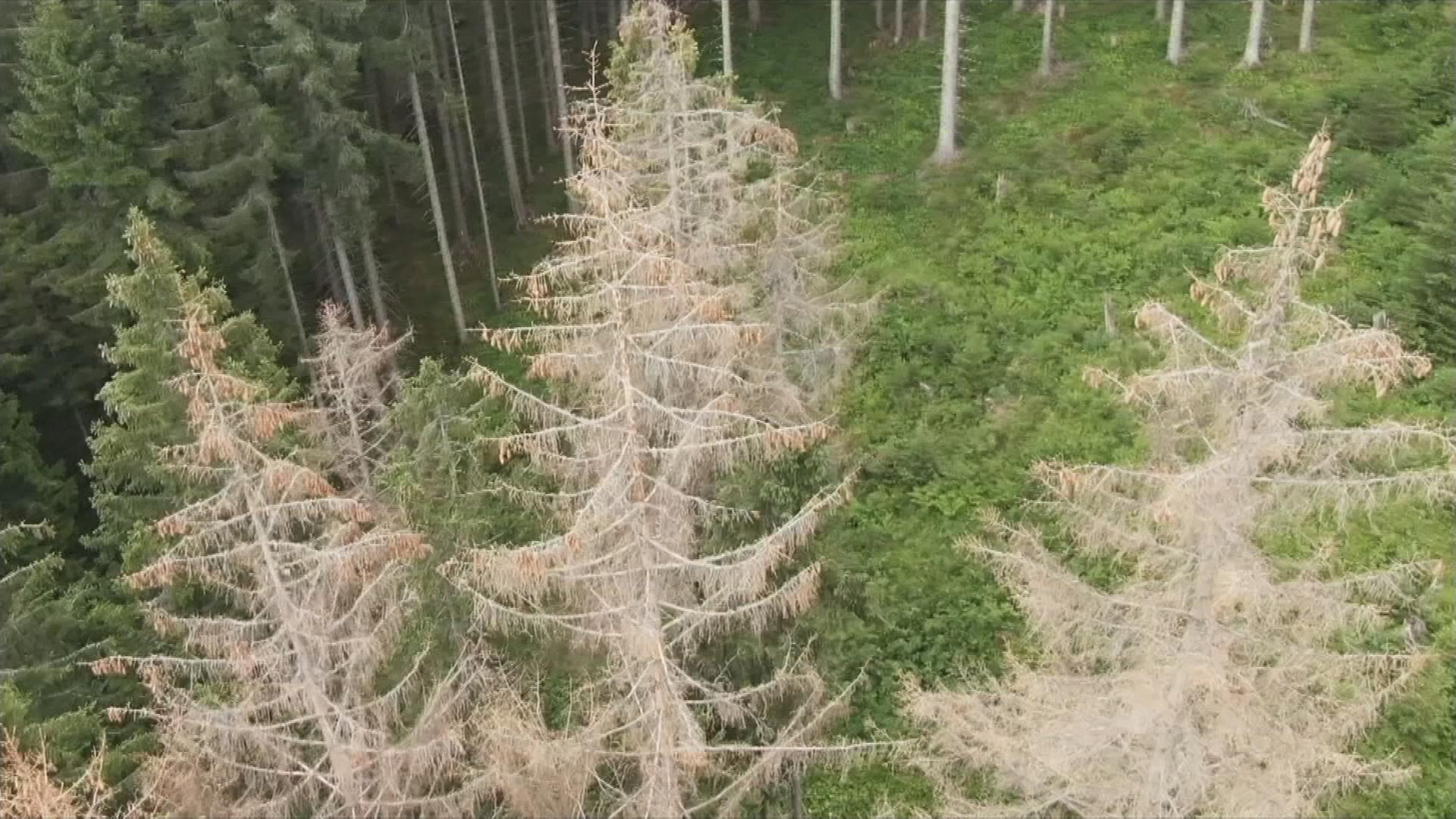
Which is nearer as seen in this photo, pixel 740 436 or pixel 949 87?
pixel 740 436

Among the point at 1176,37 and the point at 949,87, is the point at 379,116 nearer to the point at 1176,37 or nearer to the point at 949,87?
the point at 949,87

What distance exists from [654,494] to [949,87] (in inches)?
775

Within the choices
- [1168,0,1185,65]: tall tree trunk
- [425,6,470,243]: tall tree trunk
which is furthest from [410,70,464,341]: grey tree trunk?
[1168,0,1185,65]: tall tree trunk

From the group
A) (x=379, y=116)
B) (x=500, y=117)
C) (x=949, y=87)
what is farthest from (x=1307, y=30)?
(x=379, y=116)

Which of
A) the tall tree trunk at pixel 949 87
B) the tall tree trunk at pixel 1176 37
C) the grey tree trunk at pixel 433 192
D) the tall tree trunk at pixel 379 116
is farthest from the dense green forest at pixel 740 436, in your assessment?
the tall tree trunk at pixel 379 116

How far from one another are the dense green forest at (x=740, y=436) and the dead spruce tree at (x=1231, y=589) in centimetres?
5

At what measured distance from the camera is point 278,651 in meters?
9.55

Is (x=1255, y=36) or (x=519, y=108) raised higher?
(x=1255, y=36)

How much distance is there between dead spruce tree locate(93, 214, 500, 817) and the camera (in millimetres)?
8984

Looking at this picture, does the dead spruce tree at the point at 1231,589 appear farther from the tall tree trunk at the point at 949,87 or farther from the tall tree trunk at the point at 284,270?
the tall tree trunk at the point at 284,270

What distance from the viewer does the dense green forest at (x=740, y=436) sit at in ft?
27.5

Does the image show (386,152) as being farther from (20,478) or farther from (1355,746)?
(1355,746)

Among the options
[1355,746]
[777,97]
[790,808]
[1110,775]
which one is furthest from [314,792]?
[777,97]

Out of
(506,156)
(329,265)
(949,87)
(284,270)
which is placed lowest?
(329,265)
